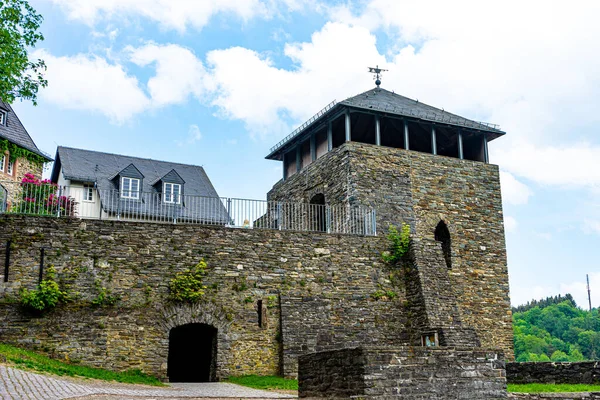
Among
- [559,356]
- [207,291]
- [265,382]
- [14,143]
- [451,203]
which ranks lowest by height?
[559,356]

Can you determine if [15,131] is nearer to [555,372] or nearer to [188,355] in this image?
[188,355]

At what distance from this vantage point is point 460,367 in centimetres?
1195

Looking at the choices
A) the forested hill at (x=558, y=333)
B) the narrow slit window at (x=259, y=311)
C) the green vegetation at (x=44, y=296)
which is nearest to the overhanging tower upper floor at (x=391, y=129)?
the narrow slit window at (x=259, y=311)

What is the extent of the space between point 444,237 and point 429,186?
198 centimetres

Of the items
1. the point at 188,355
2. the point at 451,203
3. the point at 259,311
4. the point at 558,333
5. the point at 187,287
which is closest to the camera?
the point at 187,287

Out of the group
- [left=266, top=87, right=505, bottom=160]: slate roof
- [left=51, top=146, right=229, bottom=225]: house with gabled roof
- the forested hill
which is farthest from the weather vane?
the forested hill

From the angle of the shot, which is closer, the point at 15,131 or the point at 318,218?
the point at 318,218

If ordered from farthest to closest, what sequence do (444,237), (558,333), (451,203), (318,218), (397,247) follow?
(558,333), (451,203), (444,237), (318,218), (397,247)

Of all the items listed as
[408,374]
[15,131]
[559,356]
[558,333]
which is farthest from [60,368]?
[558,333]

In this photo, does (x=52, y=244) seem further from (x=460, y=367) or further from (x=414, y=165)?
(x=414, y=165)

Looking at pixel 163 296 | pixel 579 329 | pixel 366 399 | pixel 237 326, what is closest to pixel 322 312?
pixel 237 326

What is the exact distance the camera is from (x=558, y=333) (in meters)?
79.2

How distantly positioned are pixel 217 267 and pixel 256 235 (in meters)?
1.56

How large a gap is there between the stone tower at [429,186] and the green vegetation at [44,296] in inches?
416
